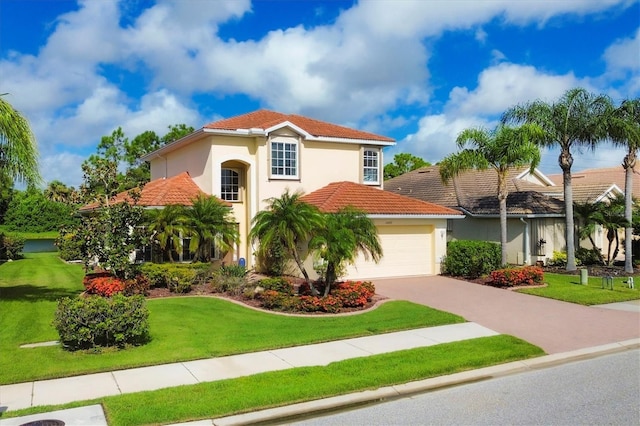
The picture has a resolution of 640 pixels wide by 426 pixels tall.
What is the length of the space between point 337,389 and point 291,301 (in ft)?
22.3

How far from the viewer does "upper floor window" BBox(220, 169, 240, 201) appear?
23.6 metres

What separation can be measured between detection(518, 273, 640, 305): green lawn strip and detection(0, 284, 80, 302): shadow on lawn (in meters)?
15.4

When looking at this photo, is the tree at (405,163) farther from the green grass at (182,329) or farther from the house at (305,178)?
the green grass at (182,329)

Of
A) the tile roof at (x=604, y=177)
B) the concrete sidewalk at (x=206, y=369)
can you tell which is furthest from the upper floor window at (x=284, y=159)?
Result: the tile roof at (x=604, y=177)

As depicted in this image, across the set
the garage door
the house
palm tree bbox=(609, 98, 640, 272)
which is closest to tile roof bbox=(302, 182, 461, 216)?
the house

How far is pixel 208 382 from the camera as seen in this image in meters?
8.29

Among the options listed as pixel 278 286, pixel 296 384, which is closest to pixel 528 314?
pixel 278 286

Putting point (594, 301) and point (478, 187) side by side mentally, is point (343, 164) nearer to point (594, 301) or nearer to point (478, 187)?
point (478, 187)

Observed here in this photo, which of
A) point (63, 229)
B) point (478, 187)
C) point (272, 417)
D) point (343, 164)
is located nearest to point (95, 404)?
point (272, 417)

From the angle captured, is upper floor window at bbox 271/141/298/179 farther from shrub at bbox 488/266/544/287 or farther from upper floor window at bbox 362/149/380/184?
shrub at bbox 488/266/544/287

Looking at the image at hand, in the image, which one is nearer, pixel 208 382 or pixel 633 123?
pixel 208 382

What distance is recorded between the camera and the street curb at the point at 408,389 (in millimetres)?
7078

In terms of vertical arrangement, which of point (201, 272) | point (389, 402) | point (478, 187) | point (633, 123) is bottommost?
point (389, 402)

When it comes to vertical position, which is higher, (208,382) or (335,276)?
(335,276)
